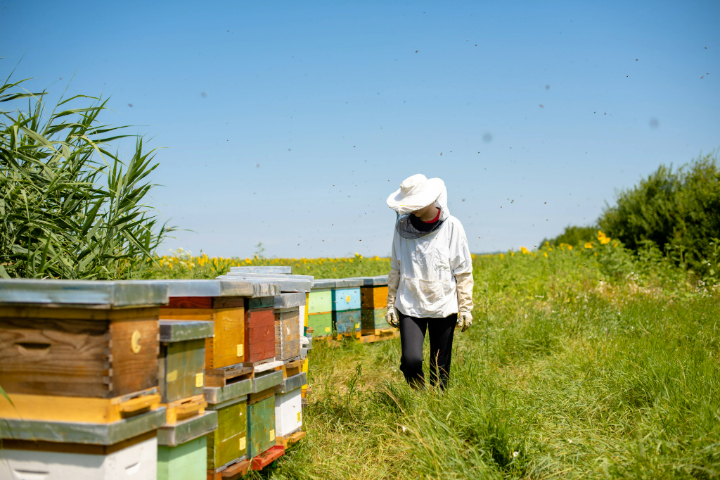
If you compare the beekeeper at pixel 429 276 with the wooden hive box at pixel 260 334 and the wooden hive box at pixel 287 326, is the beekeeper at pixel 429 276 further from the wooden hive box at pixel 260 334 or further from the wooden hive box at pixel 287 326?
the wooden hive box at pixel 260 334

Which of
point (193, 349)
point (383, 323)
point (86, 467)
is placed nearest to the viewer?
point (86, 467)

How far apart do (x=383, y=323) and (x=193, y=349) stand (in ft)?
15.1

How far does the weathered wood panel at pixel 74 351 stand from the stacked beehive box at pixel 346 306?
4.28 metres

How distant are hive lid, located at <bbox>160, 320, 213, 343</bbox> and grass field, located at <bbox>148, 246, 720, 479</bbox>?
1286 millimetres

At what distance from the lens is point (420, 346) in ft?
12.2

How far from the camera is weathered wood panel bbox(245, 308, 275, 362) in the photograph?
2674 mm

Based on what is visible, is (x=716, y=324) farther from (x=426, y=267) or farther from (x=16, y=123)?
(x=16, y=123)

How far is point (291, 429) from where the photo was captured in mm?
3068

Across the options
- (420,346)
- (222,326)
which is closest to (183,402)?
(222,326)

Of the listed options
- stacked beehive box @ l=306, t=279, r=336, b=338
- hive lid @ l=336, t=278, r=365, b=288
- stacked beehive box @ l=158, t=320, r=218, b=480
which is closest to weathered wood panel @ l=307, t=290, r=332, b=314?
stacked beehive box @ l=306, t=279, r=336, b=338

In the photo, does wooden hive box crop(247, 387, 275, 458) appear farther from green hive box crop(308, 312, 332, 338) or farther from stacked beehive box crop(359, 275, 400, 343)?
stacked beehive box crop(359, 275, 400, 343)

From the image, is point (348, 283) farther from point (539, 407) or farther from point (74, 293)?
point (74, 293)

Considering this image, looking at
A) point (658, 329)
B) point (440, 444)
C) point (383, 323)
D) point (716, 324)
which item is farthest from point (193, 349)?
point (716, 324)

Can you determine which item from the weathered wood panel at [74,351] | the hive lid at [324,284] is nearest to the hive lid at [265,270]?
the hive lid at [324,284]
